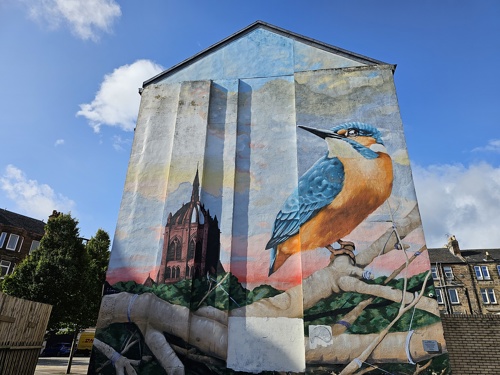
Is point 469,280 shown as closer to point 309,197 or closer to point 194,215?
point 309,197

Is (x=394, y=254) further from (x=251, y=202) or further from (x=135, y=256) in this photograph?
(x=135, y=256)

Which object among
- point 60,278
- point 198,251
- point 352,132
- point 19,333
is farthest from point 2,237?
point 352,132

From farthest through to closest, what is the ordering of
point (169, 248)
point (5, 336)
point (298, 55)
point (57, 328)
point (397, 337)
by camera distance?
point (57, 328), point (298, 55), point (169, 248), point (397, 337), point (5, 336)

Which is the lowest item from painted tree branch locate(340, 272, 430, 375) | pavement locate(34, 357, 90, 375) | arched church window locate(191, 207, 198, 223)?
pavement locate(34, 357, 90, 375)

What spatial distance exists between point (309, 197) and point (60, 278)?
1270 centimetres

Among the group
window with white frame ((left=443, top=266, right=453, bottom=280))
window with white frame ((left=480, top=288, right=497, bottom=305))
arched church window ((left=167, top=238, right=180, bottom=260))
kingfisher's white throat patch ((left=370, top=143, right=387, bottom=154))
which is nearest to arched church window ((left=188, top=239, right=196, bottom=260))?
arched church window ((left=167, top=238, right=180, bottom=260))

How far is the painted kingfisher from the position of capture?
11.0 meters

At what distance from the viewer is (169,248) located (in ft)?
37.4

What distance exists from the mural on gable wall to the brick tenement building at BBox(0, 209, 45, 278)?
99.8 ft

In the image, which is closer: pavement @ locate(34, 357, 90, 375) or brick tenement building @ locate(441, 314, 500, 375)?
brick tenement building @ locate(441, 314, 500, 375)

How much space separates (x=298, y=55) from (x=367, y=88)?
125 inches

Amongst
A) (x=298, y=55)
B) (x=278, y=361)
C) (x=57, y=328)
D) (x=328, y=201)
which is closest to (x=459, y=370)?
(x=278, y=361)

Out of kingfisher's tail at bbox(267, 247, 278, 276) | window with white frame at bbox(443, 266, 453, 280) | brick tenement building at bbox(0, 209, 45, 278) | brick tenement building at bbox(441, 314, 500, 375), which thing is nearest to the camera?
brick tenement building at bbox(441, 314, 500, 375)

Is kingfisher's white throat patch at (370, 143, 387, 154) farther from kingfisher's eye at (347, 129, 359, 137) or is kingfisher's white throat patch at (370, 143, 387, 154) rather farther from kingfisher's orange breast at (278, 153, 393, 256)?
kingfisher's eye at (347, 129, 359, 137)
